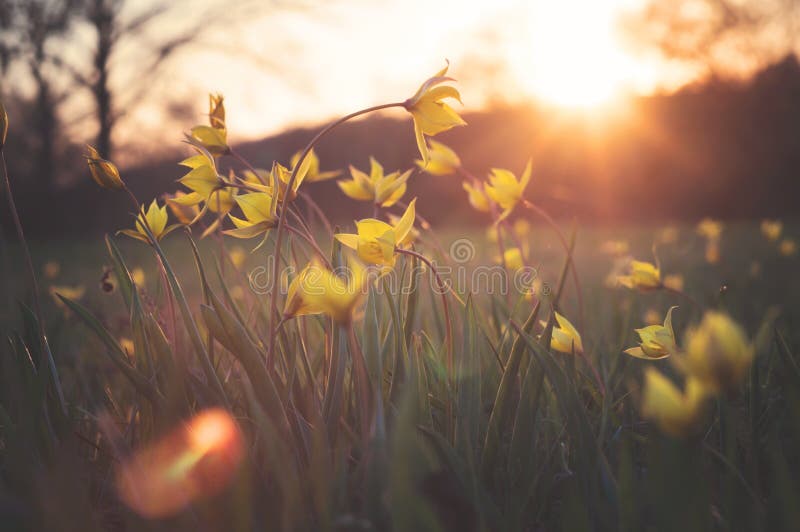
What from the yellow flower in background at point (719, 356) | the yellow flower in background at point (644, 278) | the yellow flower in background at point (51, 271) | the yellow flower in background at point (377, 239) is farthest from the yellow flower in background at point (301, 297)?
the yellow flower in background at point (51, 271)

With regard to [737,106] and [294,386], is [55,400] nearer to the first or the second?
[294,386]

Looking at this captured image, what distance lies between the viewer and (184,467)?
586 mm

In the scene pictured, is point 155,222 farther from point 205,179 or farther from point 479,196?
point 479,196

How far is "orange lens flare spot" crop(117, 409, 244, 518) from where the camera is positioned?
0.57 meters

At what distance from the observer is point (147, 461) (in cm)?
68

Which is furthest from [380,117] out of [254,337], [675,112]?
[254,337]

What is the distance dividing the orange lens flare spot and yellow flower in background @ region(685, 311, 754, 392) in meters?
0.45

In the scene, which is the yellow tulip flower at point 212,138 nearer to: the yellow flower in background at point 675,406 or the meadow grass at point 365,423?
the meadow grass at point 365,423

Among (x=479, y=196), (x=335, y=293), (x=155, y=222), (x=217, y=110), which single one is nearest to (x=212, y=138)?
(x=217, y=110)

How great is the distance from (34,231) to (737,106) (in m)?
11.7

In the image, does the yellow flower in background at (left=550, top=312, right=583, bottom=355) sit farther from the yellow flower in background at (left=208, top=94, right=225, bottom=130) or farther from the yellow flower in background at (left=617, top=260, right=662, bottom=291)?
the yellow flower in background at (left=208, top=94, right=225, bottom=130)

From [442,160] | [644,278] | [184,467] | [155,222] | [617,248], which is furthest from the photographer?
[617,248]

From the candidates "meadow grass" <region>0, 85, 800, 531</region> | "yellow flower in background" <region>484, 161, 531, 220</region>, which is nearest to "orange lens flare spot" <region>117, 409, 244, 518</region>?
"meadow grass" <region>0, 85, 800, 531</region>

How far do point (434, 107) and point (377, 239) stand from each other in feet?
0.72
